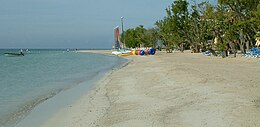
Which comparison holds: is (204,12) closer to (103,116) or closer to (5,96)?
(5,96)

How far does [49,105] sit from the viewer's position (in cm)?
1095

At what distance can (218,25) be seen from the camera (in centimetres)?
3594

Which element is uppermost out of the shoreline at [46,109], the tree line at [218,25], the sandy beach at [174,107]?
the tree line at [218,25]

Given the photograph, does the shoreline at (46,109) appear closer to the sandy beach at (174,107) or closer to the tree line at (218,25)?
the sandy beach at (174,107)

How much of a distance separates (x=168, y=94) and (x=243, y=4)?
83.8ft

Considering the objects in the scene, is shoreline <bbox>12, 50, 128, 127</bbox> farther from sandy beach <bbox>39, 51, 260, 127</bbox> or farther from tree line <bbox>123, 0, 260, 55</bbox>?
tree line <bbox>123, 0, 260, 55</bbox>

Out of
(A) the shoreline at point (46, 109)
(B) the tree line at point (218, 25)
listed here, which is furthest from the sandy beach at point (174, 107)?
(B) the tree line at point (218, 25)

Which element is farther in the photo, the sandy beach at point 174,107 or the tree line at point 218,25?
the tree line at point 218,25

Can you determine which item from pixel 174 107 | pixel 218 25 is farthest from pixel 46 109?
pixel 218 25

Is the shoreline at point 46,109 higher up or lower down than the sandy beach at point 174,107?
lower down

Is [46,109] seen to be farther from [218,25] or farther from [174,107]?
[218,25]

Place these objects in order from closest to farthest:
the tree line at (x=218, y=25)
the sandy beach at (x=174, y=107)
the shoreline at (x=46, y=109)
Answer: the sandy beach at (x=174, y=107)
the shoreline at (x=46, y=109)
the tree line at (x=218, y=25)

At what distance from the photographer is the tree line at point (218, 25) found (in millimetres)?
32875

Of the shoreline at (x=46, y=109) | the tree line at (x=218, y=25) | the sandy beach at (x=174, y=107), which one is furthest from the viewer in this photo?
the tree line at (x=218, y=25)
